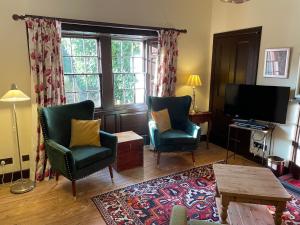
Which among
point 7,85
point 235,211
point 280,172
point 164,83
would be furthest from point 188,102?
point 7,85

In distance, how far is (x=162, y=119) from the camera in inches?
147

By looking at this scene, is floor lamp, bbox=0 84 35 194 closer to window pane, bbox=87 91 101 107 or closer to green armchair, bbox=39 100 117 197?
green armchair, bbox=39 100 117 197

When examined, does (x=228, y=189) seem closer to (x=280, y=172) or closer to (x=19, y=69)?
(x=280, y=172)

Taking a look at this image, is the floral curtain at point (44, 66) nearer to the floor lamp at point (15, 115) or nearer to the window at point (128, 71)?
the floor lamp at point (15, 115)

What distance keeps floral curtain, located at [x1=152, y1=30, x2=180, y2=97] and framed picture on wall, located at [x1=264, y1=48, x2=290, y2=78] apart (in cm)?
146

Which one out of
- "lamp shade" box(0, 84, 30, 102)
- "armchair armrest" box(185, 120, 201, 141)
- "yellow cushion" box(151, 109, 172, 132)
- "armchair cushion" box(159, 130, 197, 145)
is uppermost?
"lamp shade" box(0, 84, 30, 102)

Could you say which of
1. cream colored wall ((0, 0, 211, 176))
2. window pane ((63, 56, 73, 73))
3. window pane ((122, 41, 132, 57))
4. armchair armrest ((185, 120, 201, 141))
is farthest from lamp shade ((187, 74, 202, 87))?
window pane ((63, 56, 73, 73))

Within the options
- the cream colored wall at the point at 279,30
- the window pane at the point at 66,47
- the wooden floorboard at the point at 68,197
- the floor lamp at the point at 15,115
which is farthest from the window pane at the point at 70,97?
the cream colored wall at the point at 279,30

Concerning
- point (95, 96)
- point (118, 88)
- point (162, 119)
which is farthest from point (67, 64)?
point (162, 119)

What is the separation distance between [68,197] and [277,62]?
328 cm

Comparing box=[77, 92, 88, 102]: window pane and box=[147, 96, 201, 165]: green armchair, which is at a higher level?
box=[77, 92, 88, 102]: window pane

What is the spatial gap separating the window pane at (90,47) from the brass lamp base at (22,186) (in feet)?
6.65

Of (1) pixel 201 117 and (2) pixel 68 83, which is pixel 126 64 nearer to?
(2) pixel 68 83

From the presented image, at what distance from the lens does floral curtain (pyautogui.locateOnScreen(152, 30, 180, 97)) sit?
3.95m
